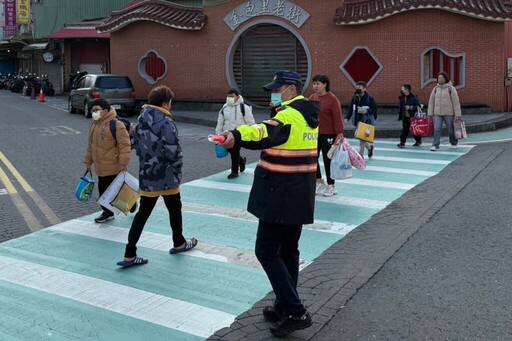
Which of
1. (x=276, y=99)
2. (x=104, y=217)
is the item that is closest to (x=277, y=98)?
(x=276, y=99)

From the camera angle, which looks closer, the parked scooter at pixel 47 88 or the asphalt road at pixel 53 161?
the asphalt road at pixel 53 161

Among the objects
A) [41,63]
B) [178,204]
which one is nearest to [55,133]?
[178,204]

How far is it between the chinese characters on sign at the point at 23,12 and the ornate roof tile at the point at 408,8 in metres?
33.2

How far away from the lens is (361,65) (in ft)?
70.9

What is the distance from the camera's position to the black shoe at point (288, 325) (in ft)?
15.4

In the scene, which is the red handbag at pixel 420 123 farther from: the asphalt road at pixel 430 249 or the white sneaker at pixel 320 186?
the white sneaker at pixel 320 186

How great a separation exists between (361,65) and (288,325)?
1786 cm

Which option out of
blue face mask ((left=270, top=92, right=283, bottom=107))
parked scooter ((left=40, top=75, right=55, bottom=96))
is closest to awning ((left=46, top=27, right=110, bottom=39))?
parked scooter ((left=40, top=75, right=55, bottom=96))

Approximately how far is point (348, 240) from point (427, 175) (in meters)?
4.70

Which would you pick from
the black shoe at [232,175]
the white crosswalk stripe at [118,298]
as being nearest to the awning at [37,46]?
the black shoe at [232,175]

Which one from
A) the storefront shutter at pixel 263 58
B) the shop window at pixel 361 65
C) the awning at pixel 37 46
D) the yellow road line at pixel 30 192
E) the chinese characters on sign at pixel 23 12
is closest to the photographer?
the yellow road line at pixel 30 192

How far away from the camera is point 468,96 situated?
67.1 ft

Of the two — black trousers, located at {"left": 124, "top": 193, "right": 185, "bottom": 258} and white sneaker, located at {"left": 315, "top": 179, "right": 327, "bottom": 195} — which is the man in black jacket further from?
black trousers, located at {"left": 124, "top": 193, "right": 185, "bottom": 258}

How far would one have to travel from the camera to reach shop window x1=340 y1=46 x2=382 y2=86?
843 inches
